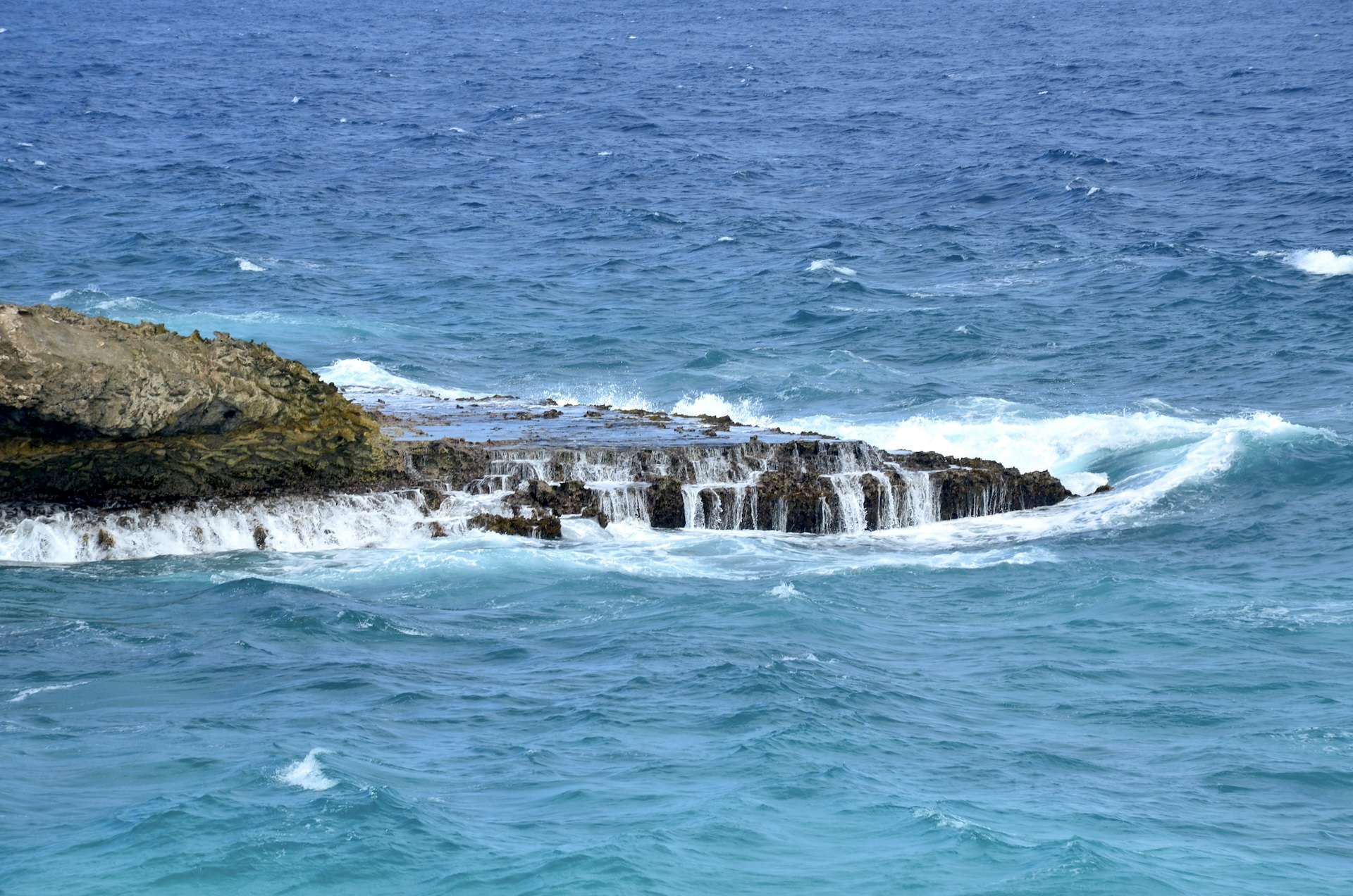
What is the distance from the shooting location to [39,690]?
21.7 metres

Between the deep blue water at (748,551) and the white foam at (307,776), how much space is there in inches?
2.5

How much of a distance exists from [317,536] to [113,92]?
74249 mm

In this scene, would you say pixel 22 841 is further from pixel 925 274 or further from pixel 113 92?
pixel 113 92

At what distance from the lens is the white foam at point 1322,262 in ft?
168

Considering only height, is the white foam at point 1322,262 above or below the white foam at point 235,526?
above

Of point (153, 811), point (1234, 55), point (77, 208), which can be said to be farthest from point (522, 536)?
point (1234, 55)

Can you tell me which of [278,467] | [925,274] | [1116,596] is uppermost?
[925,274]

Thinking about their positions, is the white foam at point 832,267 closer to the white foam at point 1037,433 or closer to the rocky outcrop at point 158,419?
the white foam at point 1037,433

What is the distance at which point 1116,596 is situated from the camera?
2681 cm

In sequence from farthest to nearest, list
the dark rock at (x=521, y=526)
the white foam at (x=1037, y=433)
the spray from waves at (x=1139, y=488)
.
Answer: the white foam at (x=1037, y=433) < the spray from waves at (x=1139, y=488) < the dark rock at (x=521, y=526)

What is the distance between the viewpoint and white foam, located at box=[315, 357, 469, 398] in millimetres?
39156

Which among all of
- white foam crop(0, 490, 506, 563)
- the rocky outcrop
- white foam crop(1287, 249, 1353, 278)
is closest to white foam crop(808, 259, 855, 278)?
white foam crop(1287, 249, 1353, 278)

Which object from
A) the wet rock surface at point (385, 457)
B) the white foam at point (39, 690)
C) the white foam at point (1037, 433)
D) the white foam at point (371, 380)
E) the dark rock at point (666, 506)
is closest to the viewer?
the white foam at point (39, 690)

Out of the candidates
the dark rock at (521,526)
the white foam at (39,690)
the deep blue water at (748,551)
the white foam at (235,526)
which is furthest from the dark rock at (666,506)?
the white foam at (39,690)
